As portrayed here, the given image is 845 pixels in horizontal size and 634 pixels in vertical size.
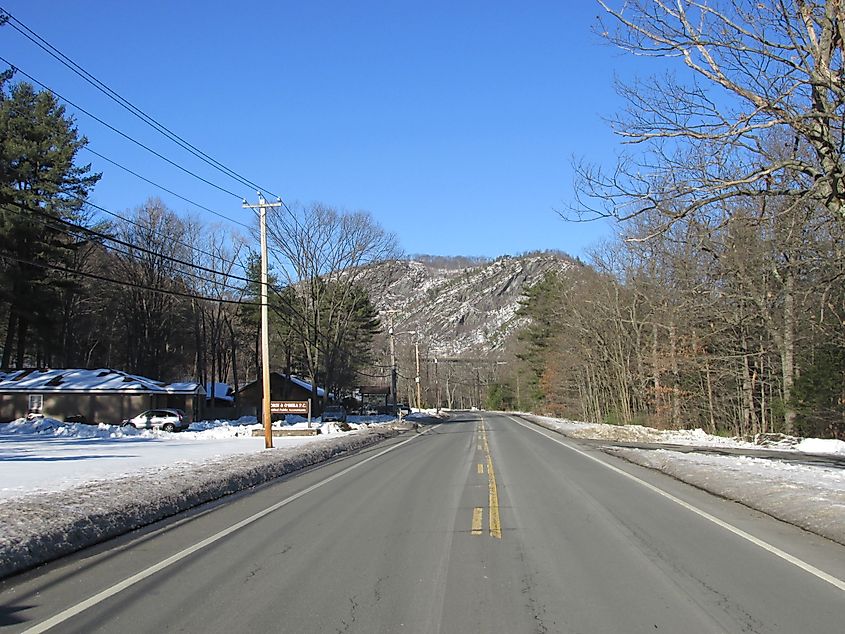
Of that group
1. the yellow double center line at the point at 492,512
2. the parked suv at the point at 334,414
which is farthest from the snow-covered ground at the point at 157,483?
the parked suv at the point at 334,414

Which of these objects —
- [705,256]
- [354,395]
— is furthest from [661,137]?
[354,395]

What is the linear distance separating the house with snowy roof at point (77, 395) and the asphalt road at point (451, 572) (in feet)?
134

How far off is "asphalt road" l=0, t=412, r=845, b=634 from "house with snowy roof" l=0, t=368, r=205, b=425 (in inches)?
1604

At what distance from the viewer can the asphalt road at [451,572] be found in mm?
5984

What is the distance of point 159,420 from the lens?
156 ft

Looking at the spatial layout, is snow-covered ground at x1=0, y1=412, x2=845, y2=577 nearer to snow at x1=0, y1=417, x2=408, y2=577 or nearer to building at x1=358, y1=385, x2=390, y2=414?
snow at x1=0, y1=417, x2=408, y2=577

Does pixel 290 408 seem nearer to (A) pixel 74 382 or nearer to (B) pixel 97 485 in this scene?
(A) pixel 74 382

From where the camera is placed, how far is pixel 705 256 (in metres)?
28.4

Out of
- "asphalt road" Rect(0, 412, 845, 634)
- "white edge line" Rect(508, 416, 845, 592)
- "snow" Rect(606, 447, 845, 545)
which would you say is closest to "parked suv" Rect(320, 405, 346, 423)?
"snow" Rect(606, 447, 845, 545)

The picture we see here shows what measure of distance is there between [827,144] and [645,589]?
8.13m

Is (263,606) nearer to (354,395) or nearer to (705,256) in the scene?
(705,256)

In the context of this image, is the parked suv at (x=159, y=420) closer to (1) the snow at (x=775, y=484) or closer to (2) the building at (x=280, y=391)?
(2) the building at (x=280, y=391)

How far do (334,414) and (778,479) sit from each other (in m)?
46.5

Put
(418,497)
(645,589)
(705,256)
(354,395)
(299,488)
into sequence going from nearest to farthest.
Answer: (645,589)
(418,497)
(299,488)
(705,256)
(354,395)
